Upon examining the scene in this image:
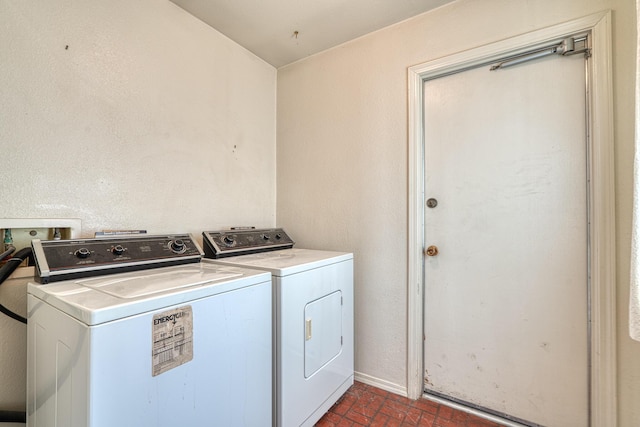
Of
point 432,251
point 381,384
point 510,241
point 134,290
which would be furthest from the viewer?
point 381,384

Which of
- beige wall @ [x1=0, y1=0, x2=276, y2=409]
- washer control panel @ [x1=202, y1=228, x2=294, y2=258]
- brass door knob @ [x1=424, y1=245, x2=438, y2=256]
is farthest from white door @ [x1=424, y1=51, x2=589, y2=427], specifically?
beige wall @ [x1=0, y1=0, x2=276, y2=409]

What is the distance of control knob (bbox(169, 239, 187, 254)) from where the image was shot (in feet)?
4.74

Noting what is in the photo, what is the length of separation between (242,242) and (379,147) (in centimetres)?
110

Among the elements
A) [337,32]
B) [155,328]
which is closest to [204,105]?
[337,32]

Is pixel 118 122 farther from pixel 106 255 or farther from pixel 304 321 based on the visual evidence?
pixel 304 321

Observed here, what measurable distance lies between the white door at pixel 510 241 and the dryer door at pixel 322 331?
58 cm

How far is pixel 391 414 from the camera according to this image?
1611 millimetres

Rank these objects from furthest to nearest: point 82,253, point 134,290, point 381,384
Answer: point 381,384
point 82,253
point 134,290

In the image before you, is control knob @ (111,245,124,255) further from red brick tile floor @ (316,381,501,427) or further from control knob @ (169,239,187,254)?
red brick tile floor @ (316,381,501,427)

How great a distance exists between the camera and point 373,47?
1937mm

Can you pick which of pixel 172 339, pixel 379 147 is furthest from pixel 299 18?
pixel 172 339

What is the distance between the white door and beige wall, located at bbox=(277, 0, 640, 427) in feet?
0.47

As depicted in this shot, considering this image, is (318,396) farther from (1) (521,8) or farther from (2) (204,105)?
(1) (521,8)

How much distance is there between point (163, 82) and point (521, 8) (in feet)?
6.57
